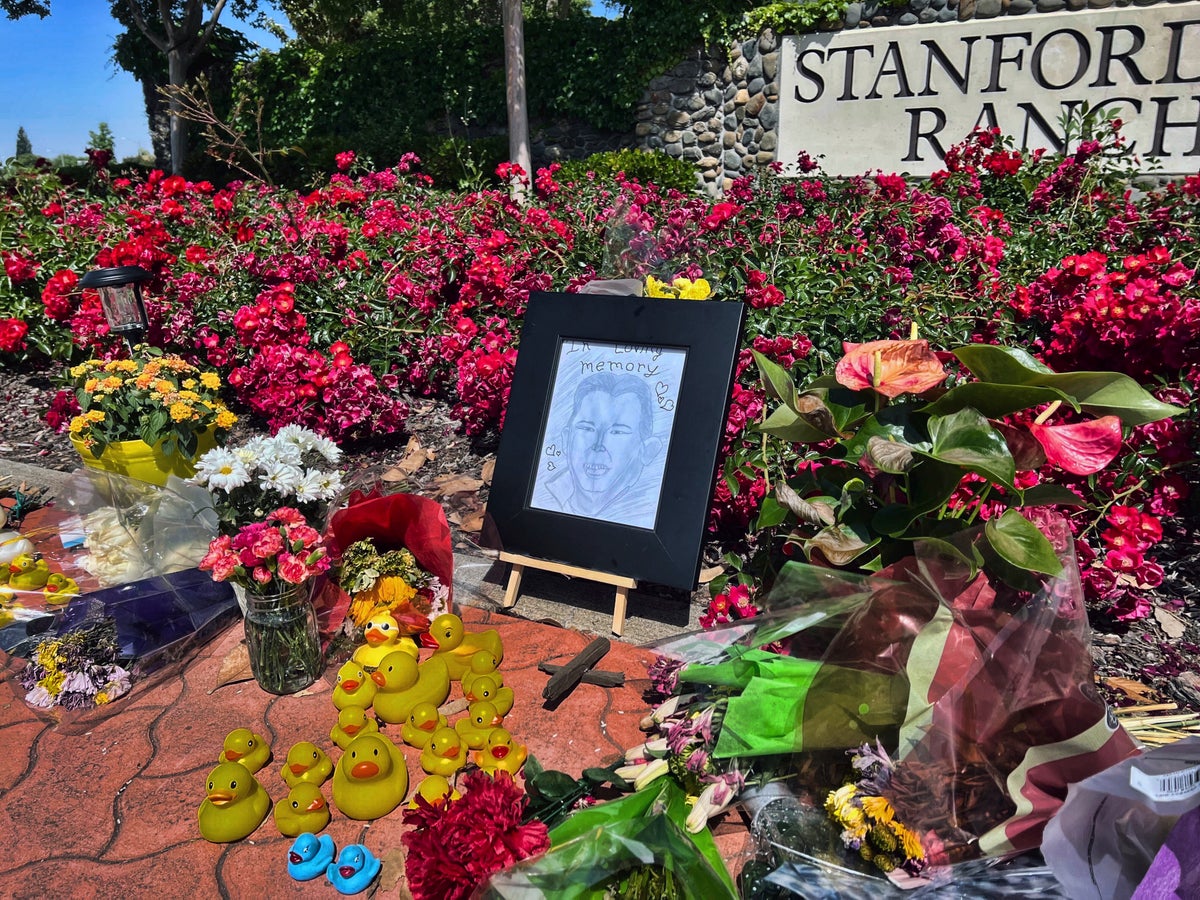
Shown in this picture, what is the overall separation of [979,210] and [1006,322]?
4.41 feet

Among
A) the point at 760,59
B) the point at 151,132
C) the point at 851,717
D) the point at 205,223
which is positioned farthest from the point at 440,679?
the point at 151,132

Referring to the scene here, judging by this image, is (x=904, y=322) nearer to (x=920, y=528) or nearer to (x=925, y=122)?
(x=920, y=528)

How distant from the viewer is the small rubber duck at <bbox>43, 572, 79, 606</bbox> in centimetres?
220

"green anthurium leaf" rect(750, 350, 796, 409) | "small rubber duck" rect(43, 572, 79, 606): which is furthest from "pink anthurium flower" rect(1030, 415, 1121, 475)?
"small rubber duck" rect(43, 572, 79, 606)

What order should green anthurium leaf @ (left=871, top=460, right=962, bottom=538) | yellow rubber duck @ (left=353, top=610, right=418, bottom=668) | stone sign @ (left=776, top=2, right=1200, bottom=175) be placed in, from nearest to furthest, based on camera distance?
green anthurium leaf @ (left=871, top=460, right=962, bottom=538) < yellow rubber duck @ (left=353, top=610, right=418, bottom=668) < stone sign @ (left=776, top=2, right=1200, bottom=175)

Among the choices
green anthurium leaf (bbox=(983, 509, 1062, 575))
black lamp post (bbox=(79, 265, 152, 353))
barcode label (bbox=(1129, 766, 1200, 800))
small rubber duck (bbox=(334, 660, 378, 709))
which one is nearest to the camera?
barcode label (bbox=(1129, 766, 1200, 800))

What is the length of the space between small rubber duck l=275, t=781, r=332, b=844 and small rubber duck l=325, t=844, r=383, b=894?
4.7 inches

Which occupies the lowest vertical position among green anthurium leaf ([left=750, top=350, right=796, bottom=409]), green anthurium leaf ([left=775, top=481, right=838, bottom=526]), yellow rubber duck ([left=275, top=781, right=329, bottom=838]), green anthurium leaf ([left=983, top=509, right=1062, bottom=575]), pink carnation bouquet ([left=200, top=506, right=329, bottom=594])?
yellow rubber duck ([left=275, top=781, right=329, bottom=838])

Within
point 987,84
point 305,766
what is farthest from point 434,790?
point 987,84

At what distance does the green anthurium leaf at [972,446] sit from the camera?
51.4 inches

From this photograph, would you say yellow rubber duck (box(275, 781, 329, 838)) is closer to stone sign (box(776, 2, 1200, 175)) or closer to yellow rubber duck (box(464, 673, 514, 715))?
yellow rubber duck (box(464, 673, 514, 715))

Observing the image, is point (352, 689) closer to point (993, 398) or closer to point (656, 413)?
point (656, 413)

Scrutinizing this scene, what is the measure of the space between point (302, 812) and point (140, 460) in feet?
5.93

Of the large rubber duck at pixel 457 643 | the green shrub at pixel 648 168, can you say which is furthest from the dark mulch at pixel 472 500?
the green shrub at pixel 648 168
